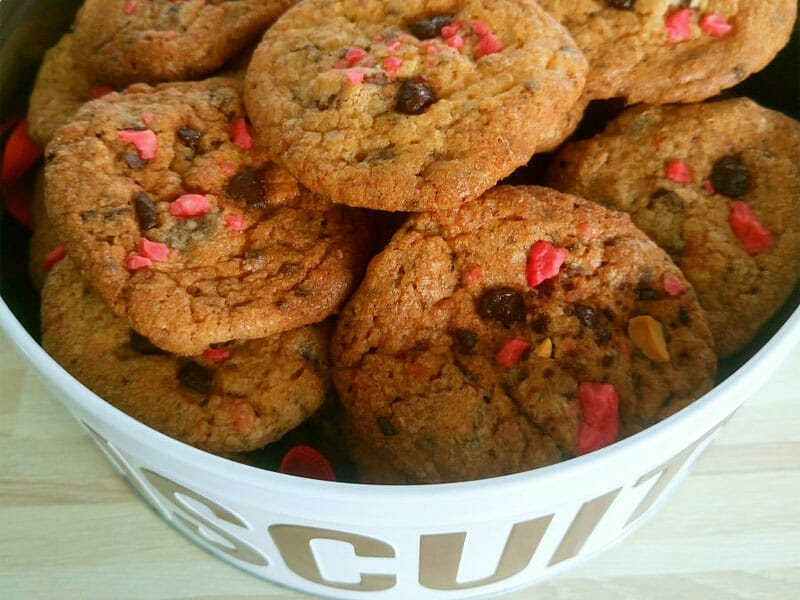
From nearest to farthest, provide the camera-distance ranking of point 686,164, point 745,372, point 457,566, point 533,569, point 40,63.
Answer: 1. point 745,372
2. point 457,566
3. point 533,569
4. point 686,164
5. point 40,63

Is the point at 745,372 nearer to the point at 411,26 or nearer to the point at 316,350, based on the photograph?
the point at 316,350

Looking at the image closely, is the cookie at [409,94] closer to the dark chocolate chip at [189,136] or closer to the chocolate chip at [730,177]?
the dark chocolate chip at [189,136]

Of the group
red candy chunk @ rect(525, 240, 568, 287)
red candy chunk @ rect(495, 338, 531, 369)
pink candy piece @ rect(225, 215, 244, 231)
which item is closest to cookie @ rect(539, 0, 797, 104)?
red candy chunk @ rect(525, 240, 568, 287)

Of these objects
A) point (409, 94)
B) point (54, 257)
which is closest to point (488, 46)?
point (409, 94)

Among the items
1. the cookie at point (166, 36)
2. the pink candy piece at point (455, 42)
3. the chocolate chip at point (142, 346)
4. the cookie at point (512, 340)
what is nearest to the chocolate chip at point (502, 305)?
the cookie at point (512, 340)

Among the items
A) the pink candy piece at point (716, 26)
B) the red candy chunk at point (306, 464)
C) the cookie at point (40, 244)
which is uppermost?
the pink candy piece at point (716, 26)

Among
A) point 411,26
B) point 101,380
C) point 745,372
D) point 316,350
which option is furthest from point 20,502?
point 745,372

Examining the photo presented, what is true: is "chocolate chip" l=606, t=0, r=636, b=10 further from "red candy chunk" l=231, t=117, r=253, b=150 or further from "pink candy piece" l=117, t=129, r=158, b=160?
"pink candy piece" l=117, t=129, r=158, b=160
